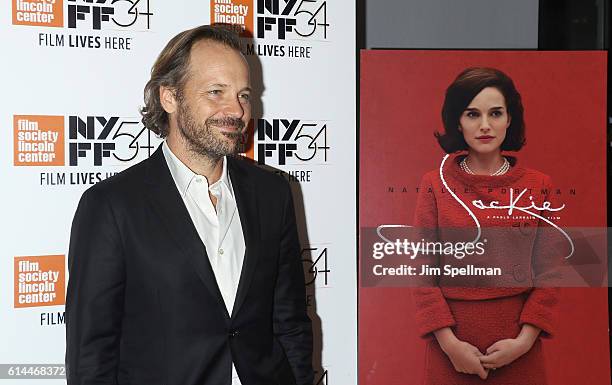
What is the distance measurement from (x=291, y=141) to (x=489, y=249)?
3.13ft

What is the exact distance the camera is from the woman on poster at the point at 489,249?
10.5ft

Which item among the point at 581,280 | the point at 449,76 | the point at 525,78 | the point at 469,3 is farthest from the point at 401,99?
the point at 581,280

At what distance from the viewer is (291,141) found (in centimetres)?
313

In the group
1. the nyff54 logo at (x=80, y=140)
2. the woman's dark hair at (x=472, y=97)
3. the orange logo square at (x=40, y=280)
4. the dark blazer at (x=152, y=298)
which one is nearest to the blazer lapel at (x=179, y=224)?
the dark blazer at (x=152, y=298)

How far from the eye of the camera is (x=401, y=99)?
3.22 meters

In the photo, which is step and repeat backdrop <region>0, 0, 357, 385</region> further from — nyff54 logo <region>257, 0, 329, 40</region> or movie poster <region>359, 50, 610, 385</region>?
movie poster <region>359, 50, 610, 385</region>

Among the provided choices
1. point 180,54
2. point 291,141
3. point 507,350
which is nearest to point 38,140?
point 180,54

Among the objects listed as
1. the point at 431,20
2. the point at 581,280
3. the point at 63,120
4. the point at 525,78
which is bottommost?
the point at 581,280

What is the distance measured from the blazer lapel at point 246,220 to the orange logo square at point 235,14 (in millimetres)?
744

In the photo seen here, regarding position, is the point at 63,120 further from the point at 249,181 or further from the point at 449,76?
the point at 449,76

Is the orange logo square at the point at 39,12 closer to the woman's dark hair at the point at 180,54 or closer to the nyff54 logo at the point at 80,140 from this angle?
the nyff54 logo at the point at 80,140

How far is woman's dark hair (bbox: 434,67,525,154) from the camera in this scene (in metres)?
3.21

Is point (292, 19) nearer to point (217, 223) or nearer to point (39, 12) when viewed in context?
point (39, 12)

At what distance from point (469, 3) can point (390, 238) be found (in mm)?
1312
